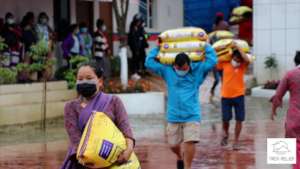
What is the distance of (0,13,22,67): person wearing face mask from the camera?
1654 cm

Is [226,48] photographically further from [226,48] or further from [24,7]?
[24,7]

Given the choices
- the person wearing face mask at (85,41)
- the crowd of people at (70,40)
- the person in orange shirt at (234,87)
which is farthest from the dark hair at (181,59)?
the person wearing face mask at (85,41)

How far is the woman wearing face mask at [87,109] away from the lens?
513 centimetres

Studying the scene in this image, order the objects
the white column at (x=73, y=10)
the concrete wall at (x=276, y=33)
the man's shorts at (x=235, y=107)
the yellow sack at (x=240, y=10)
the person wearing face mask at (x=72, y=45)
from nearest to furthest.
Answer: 1. the man's shorts at (x=235, y=107)
2. the person wearing face mask at (x=72, y=45)
3. the concrete wall at (x=276, y=33)
4. the white column at (x=73, y=10)
5. the yellow sack at (x=240, y=10)

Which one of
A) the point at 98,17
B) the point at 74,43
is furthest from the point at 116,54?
the point at 74,43

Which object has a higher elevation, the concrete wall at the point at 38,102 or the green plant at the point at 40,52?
the green plant at the point at 40,52

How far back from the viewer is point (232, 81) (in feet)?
37.0

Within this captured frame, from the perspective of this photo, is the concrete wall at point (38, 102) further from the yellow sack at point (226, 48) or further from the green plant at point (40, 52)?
the yellow sack at point (226, 48)

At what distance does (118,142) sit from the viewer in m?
5.00

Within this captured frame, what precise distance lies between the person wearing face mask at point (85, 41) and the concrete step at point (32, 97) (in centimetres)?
261

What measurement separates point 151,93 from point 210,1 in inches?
428

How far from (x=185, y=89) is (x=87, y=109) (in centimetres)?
377

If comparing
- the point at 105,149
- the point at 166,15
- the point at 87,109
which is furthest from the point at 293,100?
the point at 166,15

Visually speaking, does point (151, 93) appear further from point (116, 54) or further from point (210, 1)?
point (210, 1)
